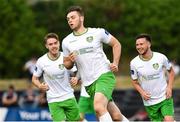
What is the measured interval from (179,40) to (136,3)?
11.1 ft

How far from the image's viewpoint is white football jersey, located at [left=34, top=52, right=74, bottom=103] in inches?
574

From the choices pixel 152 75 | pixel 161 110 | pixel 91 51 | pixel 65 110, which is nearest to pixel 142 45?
pixel 152 75

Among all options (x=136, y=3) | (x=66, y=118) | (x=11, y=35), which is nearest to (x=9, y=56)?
(x=11, y=35)

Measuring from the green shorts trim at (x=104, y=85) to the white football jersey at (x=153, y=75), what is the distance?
1473mm

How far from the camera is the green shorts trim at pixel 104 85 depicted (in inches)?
483

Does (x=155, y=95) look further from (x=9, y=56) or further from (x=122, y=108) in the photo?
(x=9, y=56)

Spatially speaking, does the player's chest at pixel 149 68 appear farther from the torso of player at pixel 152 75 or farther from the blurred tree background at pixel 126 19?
the blurred tree background at pixel 126 19

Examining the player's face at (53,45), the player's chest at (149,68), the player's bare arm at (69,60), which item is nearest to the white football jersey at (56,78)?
the player's face at (53,45)

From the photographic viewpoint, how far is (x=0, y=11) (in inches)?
1303

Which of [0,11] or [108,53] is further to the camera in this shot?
[108,53]

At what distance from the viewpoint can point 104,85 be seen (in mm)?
12336

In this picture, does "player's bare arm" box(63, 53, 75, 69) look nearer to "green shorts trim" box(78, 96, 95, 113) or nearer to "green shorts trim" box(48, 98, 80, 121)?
"green shorts trim" box(48, 98, 80, 121)

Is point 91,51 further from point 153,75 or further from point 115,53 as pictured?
point 153,75

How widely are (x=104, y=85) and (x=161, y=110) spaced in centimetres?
215
